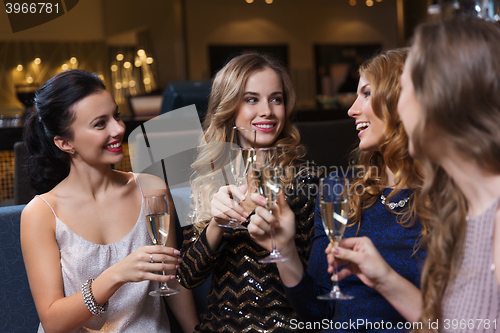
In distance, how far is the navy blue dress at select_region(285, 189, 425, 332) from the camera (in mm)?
1403

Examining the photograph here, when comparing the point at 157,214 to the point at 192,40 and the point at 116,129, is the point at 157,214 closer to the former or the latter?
the point at 116,129

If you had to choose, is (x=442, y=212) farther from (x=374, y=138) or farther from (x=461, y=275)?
(x=374, y=138)

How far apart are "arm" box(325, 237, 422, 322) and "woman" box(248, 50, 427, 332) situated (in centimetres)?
25

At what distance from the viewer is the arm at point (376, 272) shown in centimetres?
107

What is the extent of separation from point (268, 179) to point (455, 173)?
0.42 m

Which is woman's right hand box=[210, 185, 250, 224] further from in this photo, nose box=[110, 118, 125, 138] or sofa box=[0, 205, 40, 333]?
sofa box=[0, 205, 40, 333]

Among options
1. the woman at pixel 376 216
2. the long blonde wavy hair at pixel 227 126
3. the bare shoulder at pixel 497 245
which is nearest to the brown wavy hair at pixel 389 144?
the woman at pixel 376 216

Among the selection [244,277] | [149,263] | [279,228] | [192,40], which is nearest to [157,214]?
[149,263]

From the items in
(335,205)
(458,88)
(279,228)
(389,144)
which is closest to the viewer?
(458,88)

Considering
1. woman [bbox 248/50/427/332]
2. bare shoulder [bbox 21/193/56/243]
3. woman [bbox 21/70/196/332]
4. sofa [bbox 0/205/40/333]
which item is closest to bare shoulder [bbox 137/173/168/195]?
woman [bbox 21/70/196/332]

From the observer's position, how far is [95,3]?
338 inches

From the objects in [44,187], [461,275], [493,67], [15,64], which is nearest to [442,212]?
[461,275]

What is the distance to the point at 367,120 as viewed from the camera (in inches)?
61.6

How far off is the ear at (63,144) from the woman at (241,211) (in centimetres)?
50
